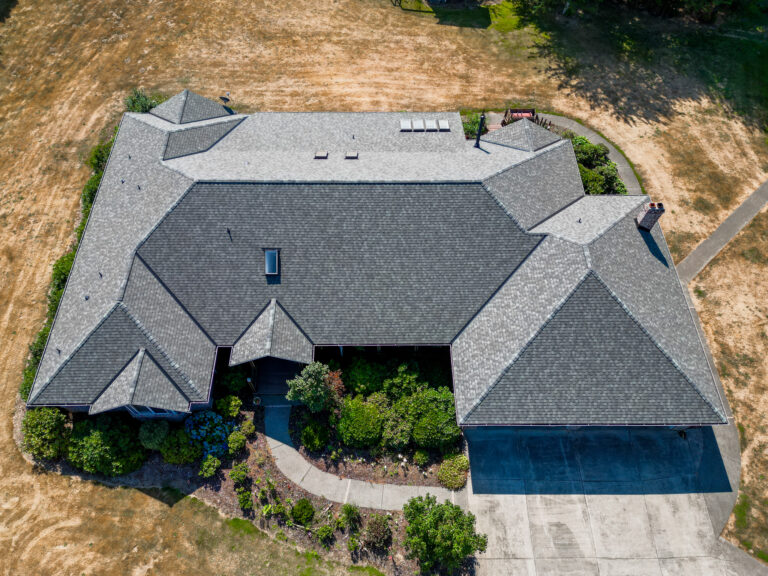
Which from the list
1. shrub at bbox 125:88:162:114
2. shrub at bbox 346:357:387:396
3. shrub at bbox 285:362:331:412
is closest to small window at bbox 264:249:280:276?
shrub at bbox 285:362:331:412

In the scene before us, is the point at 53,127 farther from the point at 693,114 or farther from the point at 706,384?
the point at 693,114

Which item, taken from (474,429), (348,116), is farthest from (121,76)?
(474,429)

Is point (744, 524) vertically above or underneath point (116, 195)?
above

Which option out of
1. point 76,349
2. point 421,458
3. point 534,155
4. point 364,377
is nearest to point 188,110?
point 76,349

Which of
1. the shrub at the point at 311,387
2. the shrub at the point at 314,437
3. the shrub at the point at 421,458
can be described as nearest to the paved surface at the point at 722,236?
the shrub at the point at 421,458

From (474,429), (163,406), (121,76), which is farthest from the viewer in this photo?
(121,76)

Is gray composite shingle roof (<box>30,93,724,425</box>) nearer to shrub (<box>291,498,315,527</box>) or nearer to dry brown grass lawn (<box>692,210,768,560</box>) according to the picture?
dry brown grass lawn (<box>692,210,768,560</box>)
